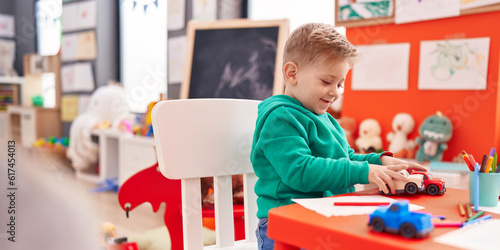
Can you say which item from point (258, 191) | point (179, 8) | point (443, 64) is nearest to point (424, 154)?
point (443, 64)

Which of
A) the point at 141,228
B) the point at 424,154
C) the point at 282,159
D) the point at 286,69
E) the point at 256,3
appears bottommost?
the point at 141,228

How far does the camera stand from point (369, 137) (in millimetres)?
1926

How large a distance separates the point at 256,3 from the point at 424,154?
5.53 ft

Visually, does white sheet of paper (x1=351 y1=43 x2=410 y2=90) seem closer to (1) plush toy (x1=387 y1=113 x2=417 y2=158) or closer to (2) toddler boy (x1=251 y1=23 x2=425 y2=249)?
(1) plush toy (x1=387 y1=113 x2=417 y2=158)

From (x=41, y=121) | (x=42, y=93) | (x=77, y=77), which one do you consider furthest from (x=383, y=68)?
(x=42, y=93)

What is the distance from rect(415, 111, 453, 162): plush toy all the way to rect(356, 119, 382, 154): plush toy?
19 centimetres

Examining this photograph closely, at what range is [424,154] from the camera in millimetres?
1752

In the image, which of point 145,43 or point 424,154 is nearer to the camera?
point 424,154

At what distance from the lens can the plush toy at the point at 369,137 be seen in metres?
1.90

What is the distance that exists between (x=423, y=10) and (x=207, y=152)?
1275mm

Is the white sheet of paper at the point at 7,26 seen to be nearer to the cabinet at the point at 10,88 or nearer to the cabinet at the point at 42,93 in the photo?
the cabinet at the point at 42,93

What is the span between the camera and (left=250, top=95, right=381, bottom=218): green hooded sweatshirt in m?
0.74

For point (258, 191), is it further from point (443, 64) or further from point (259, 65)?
point (259, 65)

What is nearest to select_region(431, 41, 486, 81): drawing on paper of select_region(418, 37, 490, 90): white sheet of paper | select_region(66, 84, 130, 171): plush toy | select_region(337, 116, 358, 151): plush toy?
select_region(418, 37, 490, 90): white sheet of paper
